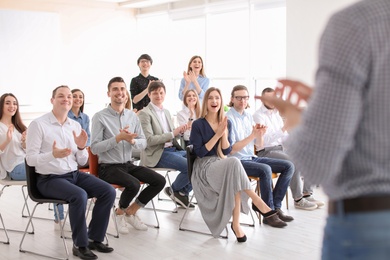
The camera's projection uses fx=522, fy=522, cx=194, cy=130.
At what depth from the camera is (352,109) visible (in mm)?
1148

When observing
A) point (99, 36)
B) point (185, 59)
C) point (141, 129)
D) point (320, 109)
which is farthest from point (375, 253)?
point (99, 36)

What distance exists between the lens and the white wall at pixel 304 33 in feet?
22.4

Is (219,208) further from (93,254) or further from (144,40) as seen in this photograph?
(144,40)

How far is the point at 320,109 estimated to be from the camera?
1.17 m

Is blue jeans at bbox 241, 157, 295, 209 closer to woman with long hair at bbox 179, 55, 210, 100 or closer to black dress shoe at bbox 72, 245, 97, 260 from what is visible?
black dress shoe at bbox 72, 245, 97, 260

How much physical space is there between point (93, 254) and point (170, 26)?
22.9ft

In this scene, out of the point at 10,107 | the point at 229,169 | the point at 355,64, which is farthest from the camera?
the point at 10,107

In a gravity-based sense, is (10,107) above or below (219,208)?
above

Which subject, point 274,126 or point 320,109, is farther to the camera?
point 274,126

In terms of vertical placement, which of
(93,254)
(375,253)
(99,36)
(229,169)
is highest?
(99,36)

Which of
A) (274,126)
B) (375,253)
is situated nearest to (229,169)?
(274,126)

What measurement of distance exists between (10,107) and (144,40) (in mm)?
6374

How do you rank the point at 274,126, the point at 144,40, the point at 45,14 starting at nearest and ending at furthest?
1. the point at 274,126
2. the point at 45,14
3. the point at 144,40

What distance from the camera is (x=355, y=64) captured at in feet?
3.75
